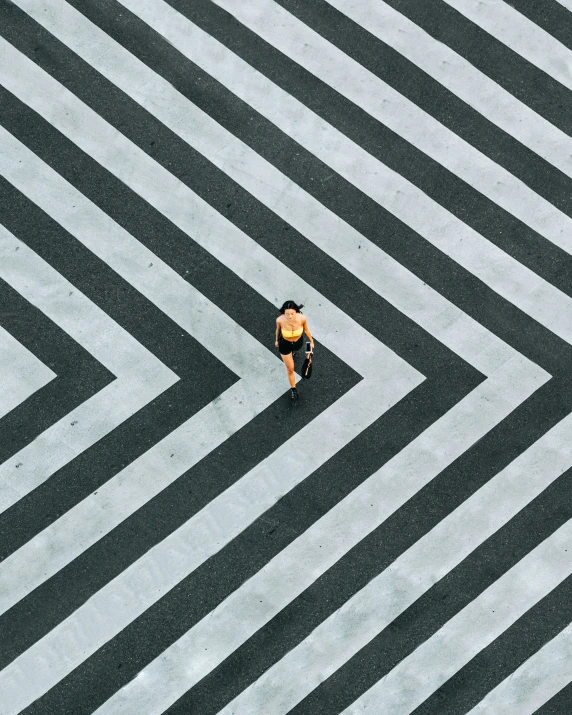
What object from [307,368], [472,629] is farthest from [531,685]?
[307,368]

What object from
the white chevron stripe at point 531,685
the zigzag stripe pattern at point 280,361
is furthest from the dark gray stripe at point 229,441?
the white chevron stripe at point 531,685

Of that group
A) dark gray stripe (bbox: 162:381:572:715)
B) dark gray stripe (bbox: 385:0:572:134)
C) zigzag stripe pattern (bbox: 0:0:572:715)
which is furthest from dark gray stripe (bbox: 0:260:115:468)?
dark gray stripe (bbox: 385:0:572:134)

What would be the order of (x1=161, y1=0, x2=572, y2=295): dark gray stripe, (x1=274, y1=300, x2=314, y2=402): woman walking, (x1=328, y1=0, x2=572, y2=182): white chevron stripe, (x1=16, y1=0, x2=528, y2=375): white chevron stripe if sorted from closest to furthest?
1. (x1=274, y1=300, x2=314, y2=402): woman walking
2. (x1=16, y1=0, x2=528, y2=375): white chevron stripe
3. (x1=161, y1=0, x2=572, y2=295): dark gray stripe
4. (x1=328, y1=0, x2=572, y2=182): white chevron stripe

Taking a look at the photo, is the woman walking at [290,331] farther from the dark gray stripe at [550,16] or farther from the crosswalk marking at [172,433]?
the dark gray stripe at [550,16]

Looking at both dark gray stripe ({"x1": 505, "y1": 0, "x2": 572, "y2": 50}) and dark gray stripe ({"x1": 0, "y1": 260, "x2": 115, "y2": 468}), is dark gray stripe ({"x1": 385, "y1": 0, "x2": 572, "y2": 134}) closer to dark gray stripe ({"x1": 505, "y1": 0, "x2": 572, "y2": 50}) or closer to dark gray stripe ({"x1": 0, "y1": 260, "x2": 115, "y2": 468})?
dark gray stripe ({"x1": 505, "y1": 0, "x2": 572, "y2": 50})

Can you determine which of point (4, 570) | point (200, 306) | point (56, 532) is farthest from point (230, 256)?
point (4, 570)

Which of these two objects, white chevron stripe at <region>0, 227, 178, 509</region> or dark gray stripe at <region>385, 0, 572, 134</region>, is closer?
white chevron stripe at <region>0, 227, 178, 509</region>
